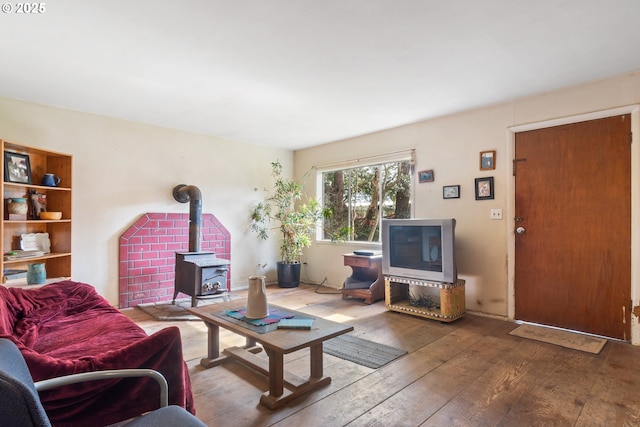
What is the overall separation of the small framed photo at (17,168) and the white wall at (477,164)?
12.7 feet

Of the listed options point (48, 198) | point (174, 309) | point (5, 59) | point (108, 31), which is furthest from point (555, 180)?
point (48, 198)

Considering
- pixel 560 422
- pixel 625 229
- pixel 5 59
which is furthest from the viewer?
pixel 625 229

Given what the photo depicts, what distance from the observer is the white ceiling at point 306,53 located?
1.96 metres

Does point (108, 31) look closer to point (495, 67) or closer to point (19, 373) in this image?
point (19, 373)

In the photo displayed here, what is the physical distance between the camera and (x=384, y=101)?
11.2ft

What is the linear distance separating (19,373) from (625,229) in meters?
3.84

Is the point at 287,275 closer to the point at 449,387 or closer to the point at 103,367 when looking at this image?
the point at 449,387

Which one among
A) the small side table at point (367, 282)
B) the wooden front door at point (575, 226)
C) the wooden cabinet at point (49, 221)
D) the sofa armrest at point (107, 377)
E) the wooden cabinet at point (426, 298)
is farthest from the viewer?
the small side table at point (367, 282)

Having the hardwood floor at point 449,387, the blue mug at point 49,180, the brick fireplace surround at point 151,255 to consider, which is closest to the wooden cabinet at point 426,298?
the hardwood floor at point 449,387

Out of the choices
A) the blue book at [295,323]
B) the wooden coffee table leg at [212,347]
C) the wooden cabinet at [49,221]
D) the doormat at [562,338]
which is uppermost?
the wooden cabinet at [49,221]

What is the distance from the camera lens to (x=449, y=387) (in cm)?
212

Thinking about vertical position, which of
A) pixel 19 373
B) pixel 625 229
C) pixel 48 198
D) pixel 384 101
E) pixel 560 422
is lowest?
pixel 560 422

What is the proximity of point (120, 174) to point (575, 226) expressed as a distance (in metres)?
4.71

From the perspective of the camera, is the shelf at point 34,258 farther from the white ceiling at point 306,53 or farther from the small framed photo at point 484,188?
the small framed photo at point 484,188
